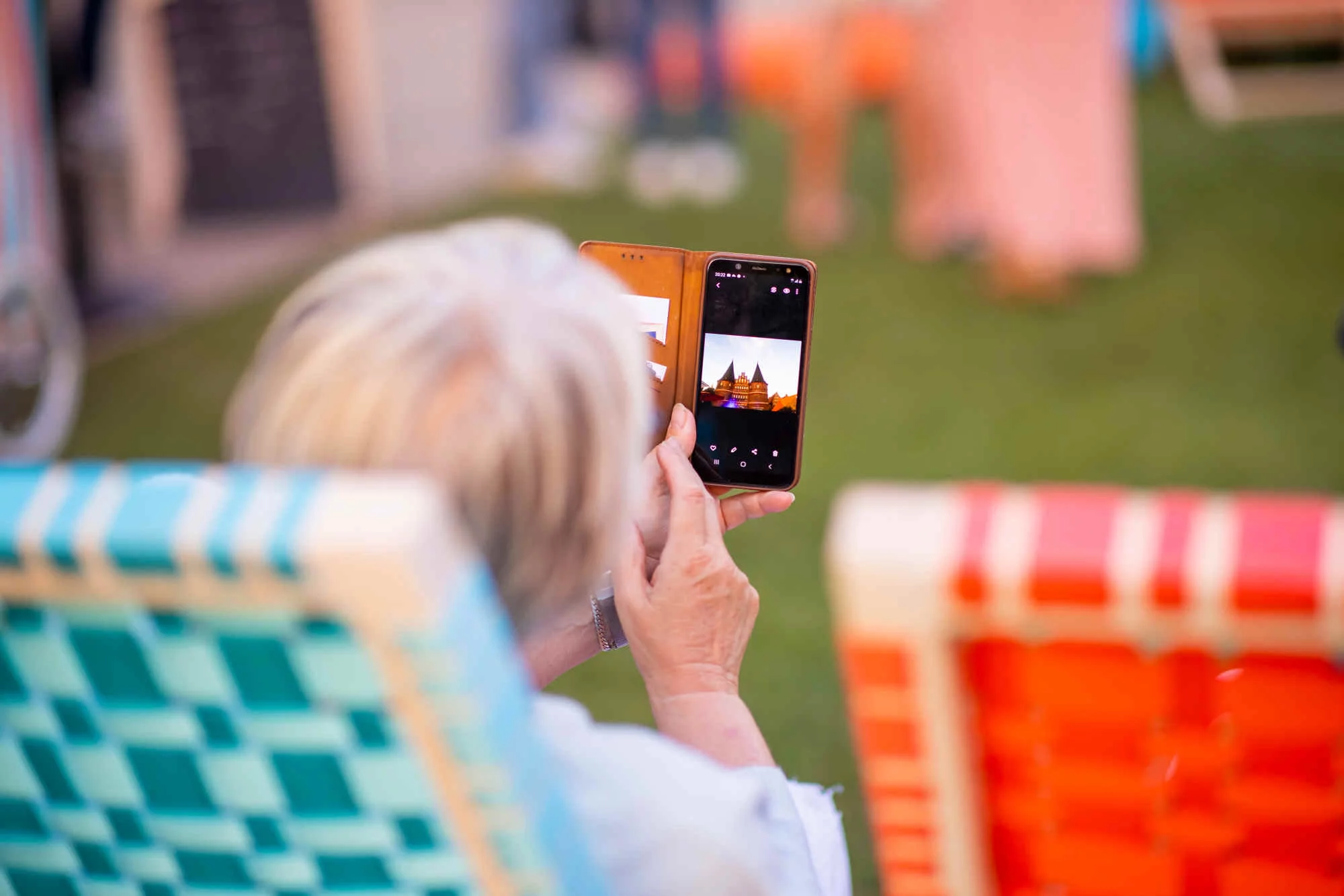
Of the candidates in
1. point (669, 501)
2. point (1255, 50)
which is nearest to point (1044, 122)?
point (1255, 50)

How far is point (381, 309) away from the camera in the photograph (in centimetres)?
66

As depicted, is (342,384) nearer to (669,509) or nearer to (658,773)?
(658,773)

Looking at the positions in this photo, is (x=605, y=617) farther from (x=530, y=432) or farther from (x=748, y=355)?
(x=530, y=432)

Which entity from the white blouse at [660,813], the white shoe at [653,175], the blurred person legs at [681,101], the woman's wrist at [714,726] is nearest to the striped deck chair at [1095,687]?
the white blouse at [660,813]

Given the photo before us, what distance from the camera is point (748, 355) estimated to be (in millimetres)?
1112

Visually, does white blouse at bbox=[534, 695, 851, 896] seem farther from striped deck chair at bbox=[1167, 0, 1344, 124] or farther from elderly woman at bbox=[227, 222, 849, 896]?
striped deck chair at bbox=[1167, 0, 1344, 124]

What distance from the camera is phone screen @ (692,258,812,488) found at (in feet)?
3.64

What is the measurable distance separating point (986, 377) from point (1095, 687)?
3.01 metres

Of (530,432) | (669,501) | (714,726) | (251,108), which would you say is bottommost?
(714,726)

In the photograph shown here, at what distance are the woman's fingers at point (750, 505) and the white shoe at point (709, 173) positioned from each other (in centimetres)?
376

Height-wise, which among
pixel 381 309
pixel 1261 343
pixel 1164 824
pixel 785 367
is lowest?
pixel 1261 343

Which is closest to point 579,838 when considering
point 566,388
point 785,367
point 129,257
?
point 566,388

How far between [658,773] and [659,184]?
4.41 meters

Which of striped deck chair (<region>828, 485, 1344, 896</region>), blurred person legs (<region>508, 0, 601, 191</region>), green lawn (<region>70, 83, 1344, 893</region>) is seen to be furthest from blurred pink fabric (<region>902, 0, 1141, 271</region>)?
striped deck chair (<region>828, 485, 1344, 896</region>)
